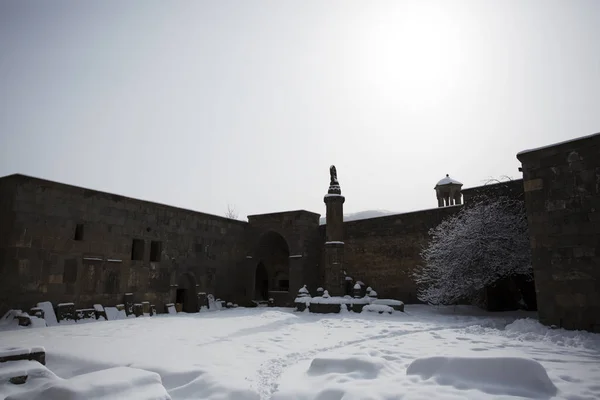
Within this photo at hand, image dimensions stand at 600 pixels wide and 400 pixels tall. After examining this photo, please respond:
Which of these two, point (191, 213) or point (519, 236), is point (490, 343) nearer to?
point (519, 236)

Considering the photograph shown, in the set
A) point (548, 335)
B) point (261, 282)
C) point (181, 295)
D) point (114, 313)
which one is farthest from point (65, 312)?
point (261, 282)

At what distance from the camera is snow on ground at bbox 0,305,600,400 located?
12.8 ft

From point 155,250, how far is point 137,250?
32.7 inches

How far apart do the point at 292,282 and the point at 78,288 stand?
8.47m

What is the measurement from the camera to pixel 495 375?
4.10 metres

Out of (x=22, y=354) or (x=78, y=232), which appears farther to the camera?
(x=78, y=232)

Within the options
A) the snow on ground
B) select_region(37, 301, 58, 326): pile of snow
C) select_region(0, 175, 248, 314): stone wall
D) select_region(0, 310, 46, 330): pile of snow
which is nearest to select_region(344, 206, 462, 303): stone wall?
the snow on ground

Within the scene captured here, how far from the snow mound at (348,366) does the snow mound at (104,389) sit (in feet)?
6.18

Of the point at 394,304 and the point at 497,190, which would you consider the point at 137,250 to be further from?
the point at 497,190

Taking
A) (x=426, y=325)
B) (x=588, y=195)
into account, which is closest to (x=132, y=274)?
(x=426, y=325)

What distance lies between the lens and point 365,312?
480 inches

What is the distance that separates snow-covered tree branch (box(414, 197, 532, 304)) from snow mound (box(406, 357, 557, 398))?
22.1 ft

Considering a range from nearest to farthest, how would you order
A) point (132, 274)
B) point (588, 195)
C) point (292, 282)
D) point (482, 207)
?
point (588, 195), point (482, 207), point (132, 274), point (292, 282)

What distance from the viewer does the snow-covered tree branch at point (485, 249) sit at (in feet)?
33.2
